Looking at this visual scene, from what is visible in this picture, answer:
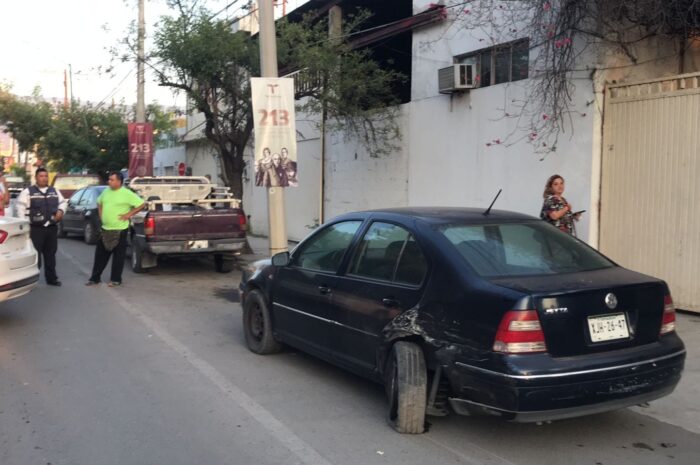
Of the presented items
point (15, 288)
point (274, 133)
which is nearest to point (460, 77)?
point (274, 133)

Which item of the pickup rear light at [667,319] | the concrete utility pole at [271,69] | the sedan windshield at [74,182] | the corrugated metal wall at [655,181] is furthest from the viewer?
the sedan windshield at [74,182]

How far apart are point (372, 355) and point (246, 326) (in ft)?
7.43

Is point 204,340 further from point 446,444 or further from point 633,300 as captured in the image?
point 633,300

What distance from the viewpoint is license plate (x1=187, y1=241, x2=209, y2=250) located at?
11.4 metres

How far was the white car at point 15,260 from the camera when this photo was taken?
23.6 ft

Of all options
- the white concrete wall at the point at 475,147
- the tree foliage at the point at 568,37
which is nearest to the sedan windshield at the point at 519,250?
the white concrete wall at the point at 475,147

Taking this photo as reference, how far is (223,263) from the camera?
12391 mm

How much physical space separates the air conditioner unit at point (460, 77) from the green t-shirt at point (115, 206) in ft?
18.2

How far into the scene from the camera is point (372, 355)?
15.6 feet

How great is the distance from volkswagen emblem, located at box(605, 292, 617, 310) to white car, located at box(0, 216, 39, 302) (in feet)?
20.3

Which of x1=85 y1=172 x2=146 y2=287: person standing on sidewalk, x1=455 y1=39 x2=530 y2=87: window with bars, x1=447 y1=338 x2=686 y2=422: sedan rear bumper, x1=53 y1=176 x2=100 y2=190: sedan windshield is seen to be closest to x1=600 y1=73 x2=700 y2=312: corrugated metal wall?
x1=455 y1=39 x2=530 y2=87: window with bars

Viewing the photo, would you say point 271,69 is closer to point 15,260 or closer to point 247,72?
point 247,72

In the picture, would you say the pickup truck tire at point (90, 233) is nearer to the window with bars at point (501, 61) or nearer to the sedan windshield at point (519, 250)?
→ the window with bars at point (501, 61)

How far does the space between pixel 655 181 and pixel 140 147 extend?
1606 centimetres
